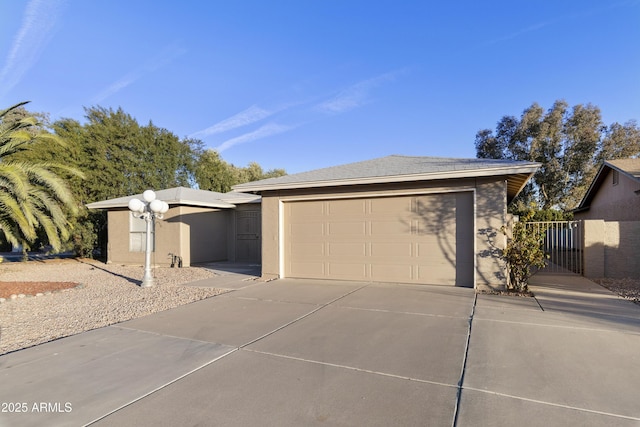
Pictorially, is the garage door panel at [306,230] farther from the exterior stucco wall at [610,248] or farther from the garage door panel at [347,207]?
the exterior stucco wall at [610,248]

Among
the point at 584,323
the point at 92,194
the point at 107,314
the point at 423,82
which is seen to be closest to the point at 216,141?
the point at 92,194

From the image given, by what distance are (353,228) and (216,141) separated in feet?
74.7


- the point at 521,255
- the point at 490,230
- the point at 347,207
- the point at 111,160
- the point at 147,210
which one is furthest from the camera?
the point at 111,160

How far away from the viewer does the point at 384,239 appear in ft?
28.2

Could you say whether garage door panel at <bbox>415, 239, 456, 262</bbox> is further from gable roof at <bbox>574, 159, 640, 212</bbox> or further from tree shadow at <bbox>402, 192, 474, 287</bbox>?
gable roof at <bbox>574, 159, 640, 212</bbox>

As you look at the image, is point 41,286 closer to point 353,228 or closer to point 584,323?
Result: point 353,228

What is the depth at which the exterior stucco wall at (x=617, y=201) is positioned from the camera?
12.7 m

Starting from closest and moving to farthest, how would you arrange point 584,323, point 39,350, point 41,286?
1. point 39,350
2. point 584,323
3. point 41,286

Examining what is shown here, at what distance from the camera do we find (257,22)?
39.0ft

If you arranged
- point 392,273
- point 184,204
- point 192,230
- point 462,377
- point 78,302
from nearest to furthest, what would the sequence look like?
1. point 462,377
2. point 78,302
3. point 392,273
4. point 184,204
5. point 192,230

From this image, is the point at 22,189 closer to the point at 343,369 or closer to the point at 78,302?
the point at 78,302

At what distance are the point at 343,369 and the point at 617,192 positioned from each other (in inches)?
676

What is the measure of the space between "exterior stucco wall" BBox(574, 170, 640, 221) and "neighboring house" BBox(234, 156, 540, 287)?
22.9 feet

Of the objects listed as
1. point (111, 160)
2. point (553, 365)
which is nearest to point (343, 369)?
point (553, 365)
